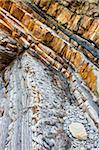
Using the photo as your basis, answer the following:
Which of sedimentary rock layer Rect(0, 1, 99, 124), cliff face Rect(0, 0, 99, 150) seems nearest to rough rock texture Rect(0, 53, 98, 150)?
cliff face Rect(0, 0, 99, 150)

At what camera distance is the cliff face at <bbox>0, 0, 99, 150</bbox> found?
88.7 inches

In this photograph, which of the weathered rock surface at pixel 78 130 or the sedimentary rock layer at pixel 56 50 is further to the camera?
the sedimentary rock layer at pixel 56 50

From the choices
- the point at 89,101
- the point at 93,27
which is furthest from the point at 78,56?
the point at 89,101

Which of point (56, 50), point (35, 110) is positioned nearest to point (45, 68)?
point (56, 50)

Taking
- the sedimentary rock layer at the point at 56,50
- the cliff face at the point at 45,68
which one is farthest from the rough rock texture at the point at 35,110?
the sedimentary rock layer at the point at 56,50

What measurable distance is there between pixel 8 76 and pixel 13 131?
1.03 m

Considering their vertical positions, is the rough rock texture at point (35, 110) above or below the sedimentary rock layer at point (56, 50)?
below

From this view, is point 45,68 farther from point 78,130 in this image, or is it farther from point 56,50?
point 78,130

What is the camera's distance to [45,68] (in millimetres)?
3225

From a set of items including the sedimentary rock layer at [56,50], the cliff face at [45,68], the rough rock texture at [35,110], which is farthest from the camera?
the sedimentary rock layer at [56,50]

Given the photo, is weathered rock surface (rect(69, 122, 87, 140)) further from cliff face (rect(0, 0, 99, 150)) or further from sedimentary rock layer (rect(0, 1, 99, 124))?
sedimentary rock layer (rect(0, 1, 99, 124))

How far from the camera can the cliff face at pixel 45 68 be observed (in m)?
2.25

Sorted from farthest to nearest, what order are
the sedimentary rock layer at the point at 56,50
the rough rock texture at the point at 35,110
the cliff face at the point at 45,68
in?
the sedimentary rock layer at the point at 56,50 < the cliff face at the point at 45,68 < the rough rock texture at the point at 35,110

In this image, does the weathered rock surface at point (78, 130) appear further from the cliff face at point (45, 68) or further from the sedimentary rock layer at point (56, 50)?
the sedimentary rock layer at point (56, 50)
